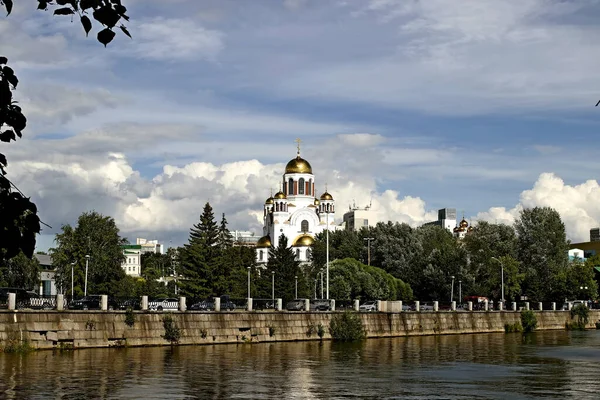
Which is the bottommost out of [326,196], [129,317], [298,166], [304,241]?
[129,317]

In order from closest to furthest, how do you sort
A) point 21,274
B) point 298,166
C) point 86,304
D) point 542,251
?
1. point 86,304
2. point 21,274
3. point 542,251
4. point 298,166

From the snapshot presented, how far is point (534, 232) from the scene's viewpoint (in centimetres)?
10994

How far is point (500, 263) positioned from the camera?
334 ft

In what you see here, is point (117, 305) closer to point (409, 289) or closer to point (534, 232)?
point (409, 289)

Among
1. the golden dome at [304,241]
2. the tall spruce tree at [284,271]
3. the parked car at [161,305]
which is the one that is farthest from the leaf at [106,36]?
the golden dome at [304,241]

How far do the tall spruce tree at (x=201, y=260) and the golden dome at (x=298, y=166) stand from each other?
65.7 meters

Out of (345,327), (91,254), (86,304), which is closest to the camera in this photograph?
(86,304)

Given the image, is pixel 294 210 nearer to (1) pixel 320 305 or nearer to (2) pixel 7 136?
(1) pixel 320 305

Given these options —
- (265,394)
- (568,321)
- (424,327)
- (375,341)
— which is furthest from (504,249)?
(265,394)

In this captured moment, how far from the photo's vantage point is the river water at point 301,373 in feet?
94.0

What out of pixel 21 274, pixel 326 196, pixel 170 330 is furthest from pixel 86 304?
pixel 326 196

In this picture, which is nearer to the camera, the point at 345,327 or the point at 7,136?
the point at 7,136

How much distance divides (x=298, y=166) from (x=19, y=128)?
6244 inches

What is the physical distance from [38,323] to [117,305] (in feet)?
23.9
